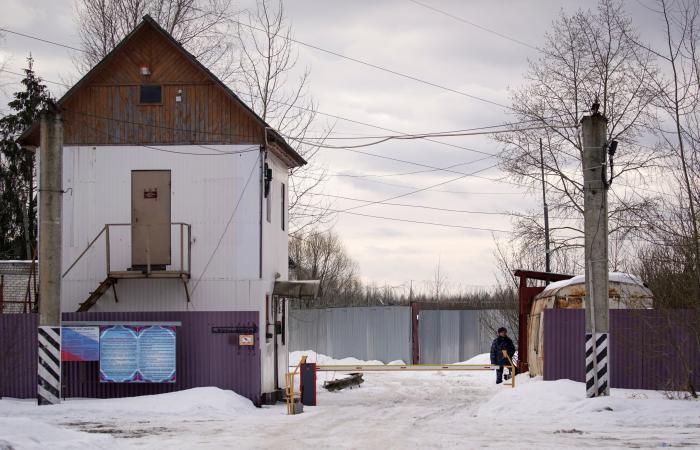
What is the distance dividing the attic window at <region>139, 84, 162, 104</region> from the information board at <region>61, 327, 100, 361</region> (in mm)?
6481

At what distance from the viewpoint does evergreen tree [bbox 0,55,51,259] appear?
52.6 m

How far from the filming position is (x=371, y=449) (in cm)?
1611

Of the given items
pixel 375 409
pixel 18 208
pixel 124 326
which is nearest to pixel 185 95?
pixel 124 326

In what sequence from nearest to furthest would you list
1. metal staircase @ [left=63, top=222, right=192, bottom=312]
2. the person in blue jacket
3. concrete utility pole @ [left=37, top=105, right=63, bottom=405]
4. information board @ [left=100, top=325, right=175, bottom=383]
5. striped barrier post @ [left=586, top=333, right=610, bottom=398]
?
striped barrier post @ [left=586, top=333, right=610, bottom=398], concrete utility pole @ [left=37, top=105, right=63, bottom=405], information board @ [left=100, top=325, right=175, bottom=383], metal staircase @ [left=63, top=222, right=192, bottom=312], the person in blue jacket

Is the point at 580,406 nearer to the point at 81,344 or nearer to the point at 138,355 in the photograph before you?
the point at 138,355

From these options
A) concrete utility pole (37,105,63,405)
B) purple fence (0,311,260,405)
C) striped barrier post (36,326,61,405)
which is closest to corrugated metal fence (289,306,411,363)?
purple fence (0,311,260,405)

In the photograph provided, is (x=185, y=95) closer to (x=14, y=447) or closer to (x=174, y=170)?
(x=174, y=170)

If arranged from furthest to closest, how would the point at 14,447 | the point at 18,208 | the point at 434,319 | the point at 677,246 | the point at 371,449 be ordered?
the point at 18,208 → the point at 434,319 → the point at 677,246 → the point at 371,449 → the point at 14,447

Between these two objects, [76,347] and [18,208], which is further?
[18,208]

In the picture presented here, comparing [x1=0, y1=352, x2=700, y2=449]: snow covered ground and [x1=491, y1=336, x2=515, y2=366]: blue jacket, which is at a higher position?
[x1=491, y1=336, x2=515, y2=366]: blue jacket

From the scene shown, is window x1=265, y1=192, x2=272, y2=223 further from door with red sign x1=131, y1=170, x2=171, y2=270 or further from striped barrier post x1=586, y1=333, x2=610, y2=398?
striped barrier post x1=586, y1=333, x2=610, y2=398

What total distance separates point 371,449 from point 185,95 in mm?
14227

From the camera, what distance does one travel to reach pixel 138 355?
25.6 metres

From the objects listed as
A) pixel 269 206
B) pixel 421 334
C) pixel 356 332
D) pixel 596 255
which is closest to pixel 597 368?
pixel 596 255
